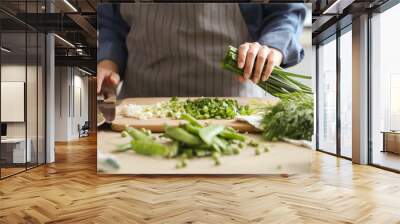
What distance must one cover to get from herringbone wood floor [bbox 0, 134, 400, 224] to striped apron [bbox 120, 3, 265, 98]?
1185 millimetres

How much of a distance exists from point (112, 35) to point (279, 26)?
1971mm

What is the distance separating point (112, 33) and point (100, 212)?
2.10m

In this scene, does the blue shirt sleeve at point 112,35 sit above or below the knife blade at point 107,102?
above

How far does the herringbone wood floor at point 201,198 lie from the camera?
12.5 ft

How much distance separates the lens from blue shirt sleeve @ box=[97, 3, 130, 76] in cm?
485

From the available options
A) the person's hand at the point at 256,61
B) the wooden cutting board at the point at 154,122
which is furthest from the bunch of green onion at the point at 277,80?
the wooden cutting board at the point at 154,122

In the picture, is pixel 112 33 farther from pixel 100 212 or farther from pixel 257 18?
pixel 100 212

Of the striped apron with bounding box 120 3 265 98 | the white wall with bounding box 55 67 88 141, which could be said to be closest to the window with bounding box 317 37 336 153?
the striped apron with bounding box 120 3 265 98

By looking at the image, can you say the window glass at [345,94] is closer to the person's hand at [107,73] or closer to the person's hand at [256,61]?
the person's hand at [256,61]

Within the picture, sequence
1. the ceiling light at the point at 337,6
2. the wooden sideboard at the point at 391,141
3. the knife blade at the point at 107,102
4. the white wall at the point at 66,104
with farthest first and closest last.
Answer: the white wall at the point at 66,104, the wooden sideboard at the point at 391,141, the ceiling light at the point at 337,6, the knife blade at the point at 107,102

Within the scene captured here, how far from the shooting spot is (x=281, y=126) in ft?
15.3

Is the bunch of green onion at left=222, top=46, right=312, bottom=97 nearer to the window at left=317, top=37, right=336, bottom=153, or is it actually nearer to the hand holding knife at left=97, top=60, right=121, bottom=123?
the hand holding knife at left=97, top=60, right=121, bottom=123

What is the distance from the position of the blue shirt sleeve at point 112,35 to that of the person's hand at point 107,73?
0.05m

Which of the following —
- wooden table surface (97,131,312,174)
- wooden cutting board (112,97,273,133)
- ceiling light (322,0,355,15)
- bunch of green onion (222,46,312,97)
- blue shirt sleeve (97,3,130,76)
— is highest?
ceiling light (322,0,355,15)
